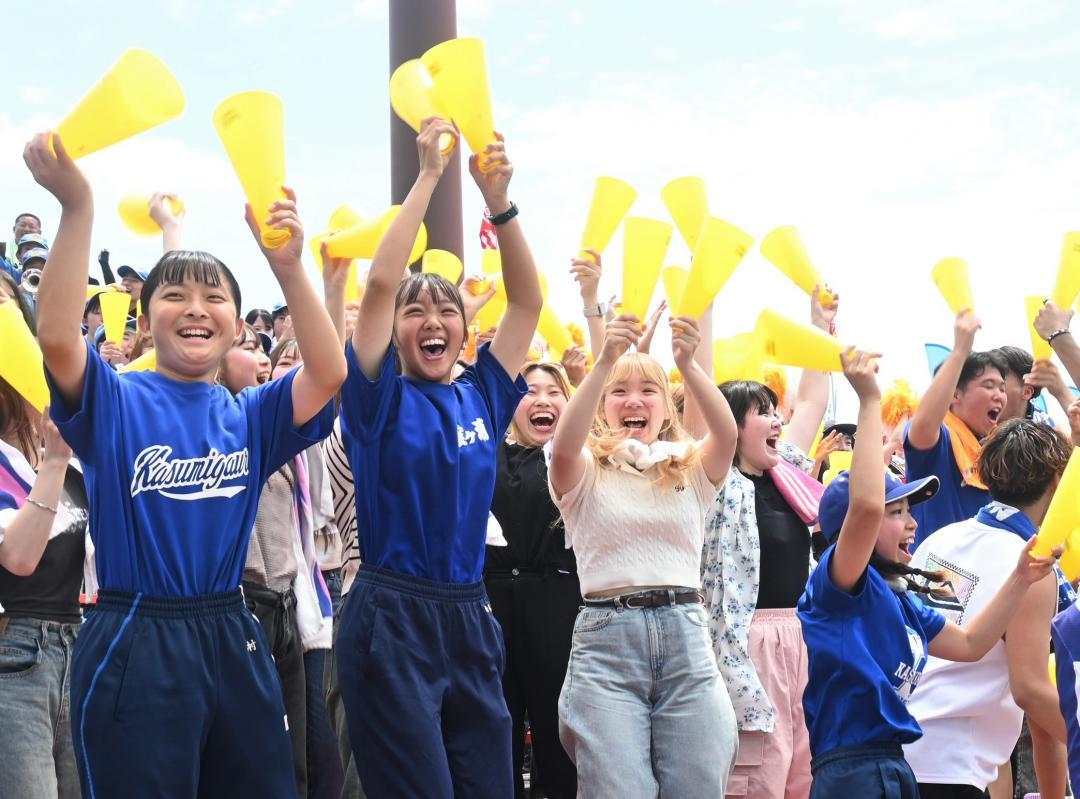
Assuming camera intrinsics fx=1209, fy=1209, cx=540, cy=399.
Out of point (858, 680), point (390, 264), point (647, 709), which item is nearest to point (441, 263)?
point (390, 264)

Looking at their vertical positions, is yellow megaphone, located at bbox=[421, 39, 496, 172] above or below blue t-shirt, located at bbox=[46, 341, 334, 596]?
above

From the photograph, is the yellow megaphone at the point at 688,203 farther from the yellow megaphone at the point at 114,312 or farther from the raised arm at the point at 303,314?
the yellow megaphone at the point at 114,312

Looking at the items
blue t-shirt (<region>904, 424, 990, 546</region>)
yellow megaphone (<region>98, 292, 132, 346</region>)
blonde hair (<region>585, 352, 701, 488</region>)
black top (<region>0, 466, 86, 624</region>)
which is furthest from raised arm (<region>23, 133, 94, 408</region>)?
blue t-shirt (<region>904, 424, 990, 546</region>)

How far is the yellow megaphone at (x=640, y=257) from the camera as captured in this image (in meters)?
4.00

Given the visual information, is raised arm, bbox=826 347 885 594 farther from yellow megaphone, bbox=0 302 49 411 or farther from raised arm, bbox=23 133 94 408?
yellow megaphone, bbox=0 302 49 411

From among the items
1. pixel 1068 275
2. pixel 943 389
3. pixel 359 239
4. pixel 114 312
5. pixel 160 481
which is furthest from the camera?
pixel 943 389

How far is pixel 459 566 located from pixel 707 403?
3.61ft

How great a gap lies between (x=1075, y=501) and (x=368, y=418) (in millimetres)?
2029

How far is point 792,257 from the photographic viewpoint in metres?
4.68

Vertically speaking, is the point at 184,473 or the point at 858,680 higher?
the point at 184,473

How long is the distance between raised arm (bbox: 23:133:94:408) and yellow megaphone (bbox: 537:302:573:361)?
9.75ft

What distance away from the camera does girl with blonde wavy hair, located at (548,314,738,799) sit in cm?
365

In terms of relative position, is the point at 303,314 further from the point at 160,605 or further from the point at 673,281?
the point at 673,281

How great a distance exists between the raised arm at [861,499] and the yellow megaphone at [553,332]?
2.11 meters
